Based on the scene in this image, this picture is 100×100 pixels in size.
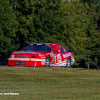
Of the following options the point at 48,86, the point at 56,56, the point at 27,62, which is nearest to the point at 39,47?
the point at 56,56

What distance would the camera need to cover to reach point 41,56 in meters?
20.9

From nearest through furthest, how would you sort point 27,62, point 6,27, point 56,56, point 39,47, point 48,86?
point 48,86
point 27,62
point 39,47
point 56,56
point 6,27

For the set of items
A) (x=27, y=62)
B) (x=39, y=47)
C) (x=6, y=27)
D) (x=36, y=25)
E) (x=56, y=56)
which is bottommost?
(x=27, y=62)

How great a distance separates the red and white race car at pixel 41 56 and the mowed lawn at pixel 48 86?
4633 millimetres

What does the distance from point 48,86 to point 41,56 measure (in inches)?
357

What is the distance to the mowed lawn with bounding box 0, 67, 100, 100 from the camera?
9.25m

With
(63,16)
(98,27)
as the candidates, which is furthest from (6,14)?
(98,27)

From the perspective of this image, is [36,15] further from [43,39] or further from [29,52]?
[29,52]

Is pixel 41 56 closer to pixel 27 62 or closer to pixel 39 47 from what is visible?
pixel 27 62

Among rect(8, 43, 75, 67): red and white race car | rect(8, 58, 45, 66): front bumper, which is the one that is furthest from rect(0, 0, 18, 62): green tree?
rect(8, 58, 45, 66): front bumper

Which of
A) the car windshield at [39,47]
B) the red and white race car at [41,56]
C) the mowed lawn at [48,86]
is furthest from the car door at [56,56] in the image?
the mowed lawn at [48,86]

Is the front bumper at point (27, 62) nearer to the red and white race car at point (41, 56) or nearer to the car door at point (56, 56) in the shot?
the red and white race car at point (41, 56)

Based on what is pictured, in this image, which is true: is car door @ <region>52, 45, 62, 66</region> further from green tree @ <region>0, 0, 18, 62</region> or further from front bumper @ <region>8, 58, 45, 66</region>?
green tree @ <region>0, 0, 18, 62</region>

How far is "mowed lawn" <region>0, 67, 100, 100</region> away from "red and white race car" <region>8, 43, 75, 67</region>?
182 inches
